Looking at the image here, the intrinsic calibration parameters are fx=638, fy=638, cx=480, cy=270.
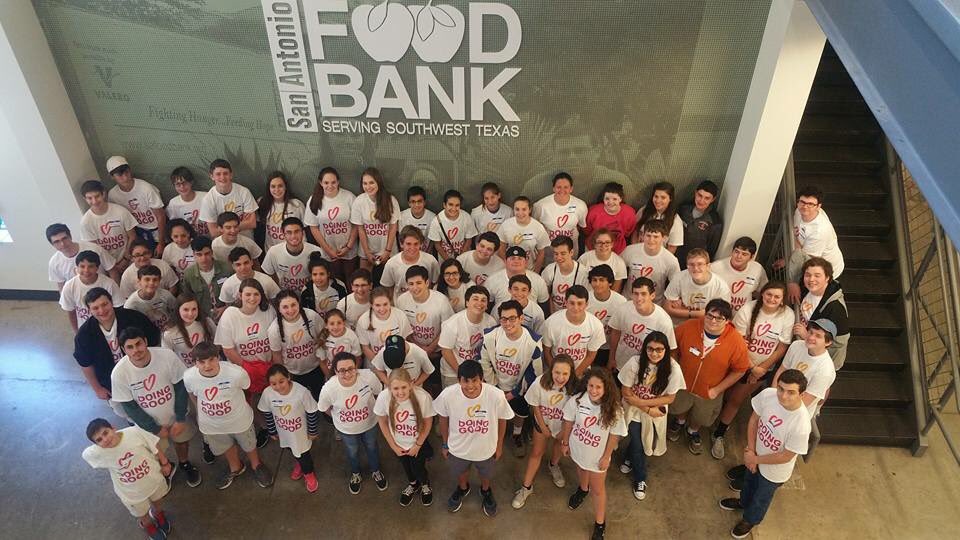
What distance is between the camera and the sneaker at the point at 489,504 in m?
4.71

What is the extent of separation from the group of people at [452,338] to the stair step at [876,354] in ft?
3.10

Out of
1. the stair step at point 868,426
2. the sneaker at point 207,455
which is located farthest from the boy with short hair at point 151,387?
the stair step at point 868,426

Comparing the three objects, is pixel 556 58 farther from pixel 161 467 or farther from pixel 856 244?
pixel 161 467

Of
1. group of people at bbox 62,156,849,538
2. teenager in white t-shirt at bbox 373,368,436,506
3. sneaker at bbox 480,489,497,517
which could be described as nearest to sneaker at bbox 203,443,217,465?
group of people at bbox 62,156,849,538

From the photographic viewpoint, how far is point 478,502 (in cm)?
481

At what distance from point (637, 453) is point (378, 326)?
2126 mm

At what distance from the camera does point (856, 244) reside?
5.96 meters

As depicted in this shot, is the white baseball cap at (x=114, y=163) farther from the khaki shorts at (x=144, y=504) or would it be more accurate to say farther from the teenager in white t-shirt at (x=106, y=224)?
the khaki shorts at (x=144, y=504)

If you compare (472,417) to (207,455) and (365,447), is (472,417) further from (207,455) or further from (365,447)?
(207,455)

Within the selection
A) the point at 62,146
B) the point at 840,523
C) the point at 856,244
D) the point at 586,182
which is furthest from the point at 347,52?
the point at 840,523

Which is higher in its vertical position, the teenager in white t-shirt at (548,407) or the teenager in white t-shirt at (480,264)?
the teenager in white t-shirt at (480,264)

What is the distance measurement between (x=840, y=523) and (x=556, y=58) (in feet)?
13.7

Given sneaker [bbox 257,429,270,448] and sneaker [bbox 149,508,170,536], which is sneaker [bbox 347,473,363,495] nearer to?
sneaker [bbox 257,429,270,448]

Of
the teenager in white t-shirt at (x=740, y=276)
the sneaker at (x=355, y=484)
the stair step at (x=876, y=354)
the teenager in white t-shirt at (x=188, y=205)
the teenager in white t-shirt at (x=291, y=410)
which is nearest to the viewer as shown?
the teenager in white t-shirt at (x=291, y=410)
